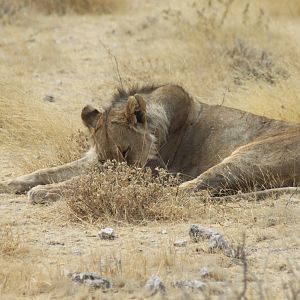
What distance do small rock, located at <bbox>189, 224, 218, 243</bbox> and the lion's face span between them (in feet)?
5.50

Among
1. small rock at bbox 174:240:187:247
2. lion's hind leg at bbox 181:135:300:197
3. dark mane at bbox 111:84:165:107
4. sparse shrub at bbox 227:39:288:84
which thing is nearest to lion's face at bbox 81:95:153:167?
dark mane at bbox 111:84:165:107

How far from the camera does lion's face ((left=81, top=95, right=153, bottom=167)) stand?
855 cm

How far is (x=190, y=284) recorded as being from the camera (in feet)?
18.8

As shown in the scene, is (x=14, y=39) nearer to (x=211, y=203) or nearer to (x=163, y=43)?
(x=163, y=43)

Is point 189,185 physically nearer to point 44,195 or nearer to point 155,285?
point 44,195

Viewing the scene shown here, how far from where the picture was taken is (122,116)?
8.67 meters

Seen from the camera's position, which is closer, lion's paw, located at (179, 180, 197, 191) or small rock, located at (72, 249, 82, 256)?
small rock, located at (72, 249, 82, 256)

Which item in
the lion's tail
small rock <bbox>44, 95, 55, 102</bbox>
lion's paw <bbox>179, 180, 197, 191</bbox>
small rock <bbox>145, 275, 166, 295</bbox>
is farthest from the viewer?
small rock <bbox>44, 95, 55, 102</bbox>

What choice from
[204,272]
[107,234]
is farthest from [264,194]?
[204,272]

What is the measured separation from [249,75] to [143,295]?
26.0 feet

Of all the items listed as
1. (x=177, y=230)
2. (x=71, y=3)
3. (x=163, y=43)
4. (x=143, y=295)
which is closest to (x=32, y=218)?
(x=177, y=230)

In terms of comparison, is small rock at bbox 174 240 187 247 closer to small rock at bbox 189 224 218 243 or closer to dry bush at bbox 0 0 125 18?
small rock at bbox 189 224 218 243

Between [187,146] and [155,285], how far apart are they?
11.7 ft

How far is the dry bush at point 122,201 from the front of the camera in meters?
7.61
